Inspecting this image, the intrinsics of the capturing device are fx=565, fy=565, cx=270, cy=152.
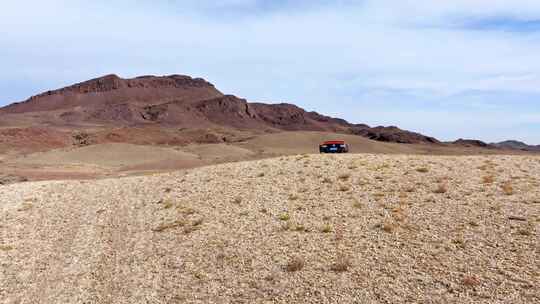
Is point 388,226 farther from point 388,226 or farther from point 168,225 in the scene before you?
point 168,225

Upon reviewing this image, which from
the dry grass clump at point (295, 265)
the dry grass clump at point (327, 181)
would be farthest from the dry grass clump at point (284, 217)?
the dry grass clump at point (327, 181)

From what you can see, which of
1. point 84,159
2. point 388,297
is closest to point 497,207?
point 388,297

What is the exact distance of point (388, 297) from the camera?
9641mm

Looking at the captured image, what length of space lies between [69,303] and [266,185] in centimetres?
861

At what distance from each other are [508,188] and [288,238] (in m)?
6.56

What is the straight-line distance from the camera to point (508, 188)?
15336 millimetres

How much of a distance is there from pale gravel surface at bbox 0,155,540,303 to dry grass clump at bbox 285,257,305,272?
0.51 ft

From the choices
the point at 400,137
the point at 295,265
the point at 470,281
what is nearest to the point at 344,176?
the point at 295,265

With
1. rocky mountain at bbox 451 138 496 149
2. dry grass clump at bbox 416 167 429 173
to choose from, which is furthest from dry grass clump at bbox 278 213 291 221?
rocky mountain at bbox 451 138 496 149

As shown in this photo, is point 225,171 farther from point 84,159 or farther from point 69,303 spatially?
point 84,159

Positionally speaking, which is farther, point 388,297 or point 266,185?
point 266,185

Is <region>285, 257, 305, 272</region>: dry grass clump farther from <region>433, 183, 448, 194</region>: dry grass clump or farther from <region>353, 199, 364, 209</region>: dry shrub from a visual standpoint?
<region>433, 183, 448, 194</region>: dry grass clump

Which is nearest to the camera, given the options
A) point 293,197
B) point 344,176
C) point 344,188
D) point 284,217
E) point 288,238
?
point 288,238

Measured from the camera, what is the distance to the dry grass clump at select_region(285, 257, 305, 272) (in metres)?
11.1
